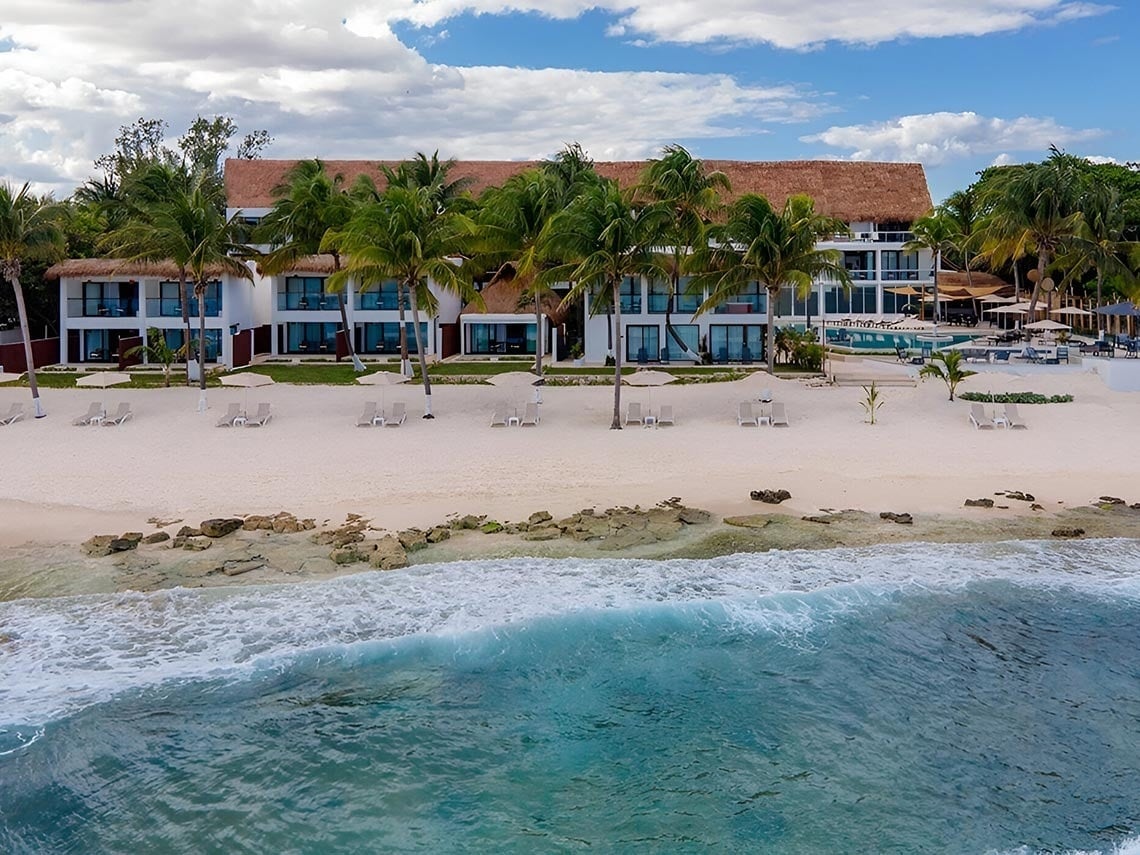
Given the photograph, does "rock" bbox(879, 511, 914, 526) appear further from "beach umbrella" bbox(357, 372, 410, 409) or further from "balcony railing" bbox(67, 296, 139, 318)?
"balcony railing" bbox(67, 296, 139, 318)

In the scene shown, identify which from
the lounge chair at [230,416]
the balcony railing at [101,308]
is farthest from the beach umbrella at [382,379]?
the balcony railing at [101,308]

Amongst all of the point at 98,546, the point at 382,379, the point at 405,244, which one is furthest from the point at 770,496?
the point at 382,379

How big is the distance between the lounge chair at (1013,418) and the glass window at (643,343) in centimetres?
1752

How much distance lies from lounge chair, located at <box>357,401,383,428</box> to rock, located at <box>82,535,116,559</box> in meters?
10.2

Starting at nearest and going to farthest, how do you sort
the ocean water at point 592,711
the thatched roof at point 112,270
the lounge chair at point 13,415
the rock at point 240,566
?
the ocean water at point 592,711 < the rock at point 240,566 < the lounge chair at point 13,415 < the thatched roof at point 112,270

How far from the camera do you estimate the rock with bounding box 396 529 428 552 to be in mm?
17344

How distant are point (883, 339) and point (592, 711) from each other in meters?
36.4

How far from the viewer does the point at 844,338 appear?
158 feet

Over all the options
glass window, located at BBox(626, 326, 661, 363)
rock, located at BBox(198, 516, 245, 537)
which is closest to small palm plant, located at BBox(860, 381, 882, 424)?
glass window, located at BBox(626, 326, 661, 363)

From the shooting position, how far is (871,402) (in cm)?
2664

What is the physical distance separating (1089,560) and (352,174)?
148 ft

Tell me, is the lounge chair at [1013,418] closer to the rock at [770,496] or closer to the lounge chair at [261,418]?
the rock at [770,496]

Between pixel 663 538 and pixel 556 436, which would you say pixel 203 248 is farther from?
pixel 663 538

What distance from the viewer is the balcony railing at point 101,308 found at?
4338 cm
